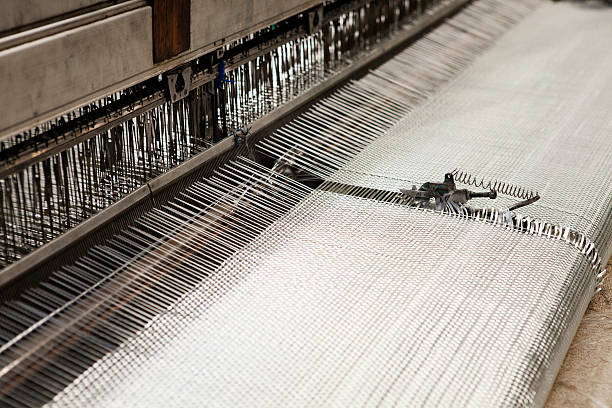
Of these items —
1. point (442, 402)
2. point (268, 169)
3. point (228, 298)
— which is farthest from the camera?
point (268, 169)

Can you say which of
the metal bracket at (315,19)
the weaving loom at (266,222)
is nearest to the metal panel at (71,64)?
the weaving loom at (266,222)

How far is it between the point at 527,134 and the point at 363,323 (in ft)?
5.04

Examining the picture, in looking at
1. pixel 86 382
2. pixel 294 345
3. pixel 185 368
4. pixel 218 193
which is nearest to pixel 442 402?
pixel 294 345

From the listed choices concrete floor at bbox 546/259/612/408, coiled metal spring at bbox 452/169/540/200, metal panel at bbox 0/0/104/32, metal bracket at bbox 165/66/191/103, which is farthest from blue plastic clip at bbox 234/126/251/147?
concrete floor at bbox 546/259/612/408

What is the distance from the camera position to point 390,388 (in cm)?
183

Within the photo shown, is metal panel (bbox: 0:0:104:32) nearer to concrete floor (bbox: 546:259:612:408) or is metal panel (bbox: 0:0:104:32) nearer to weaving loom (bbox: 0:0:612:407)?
weaving loom (bbox: 0:0:612:407)

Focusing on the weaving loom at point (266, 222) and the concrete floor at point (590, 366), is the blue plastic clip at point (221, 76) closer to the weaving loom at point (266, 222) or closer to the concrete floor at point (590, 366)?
the weaving loom at point (266, 222)

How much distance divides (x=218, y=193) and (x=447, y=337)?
982 mm

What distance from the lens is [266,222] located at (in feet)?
8.39

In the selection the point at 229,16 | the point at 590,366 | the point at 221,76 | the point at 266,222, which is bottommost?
the point at 590,366

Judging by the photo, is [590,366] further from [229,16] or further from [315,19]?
[315,19]

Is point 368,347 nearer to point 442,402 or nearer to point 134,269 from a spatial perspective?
point 442,402

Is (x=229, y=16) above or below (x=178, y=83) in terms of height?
above

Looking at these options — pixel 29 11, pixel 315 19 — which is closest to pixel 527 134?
pixel 315 19
